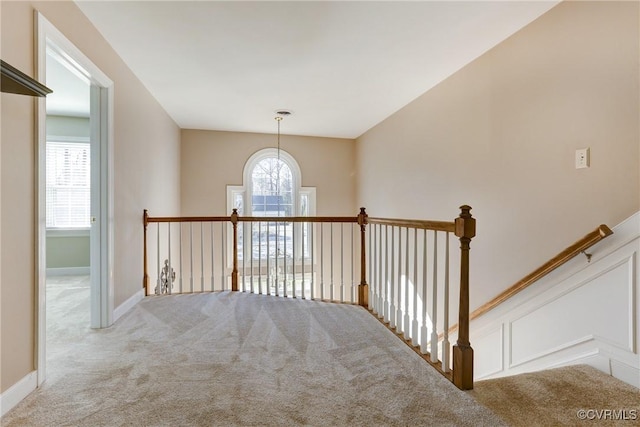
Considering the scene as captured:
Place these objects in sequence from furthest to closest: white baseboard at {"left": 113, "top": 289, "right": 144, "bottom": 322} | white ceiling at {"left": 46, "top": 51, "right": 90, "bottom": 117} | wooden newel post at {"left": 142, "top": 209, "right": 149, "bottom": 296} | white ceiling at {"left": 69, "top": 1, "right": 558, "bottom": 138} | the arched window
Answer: the arched window, wooden newel post at {"left": 142, "top": 209, "right": 149, "bottom": 296}, white ceiling at {"left": 46, "top": 51, "right": 90, "bottom": 117}, white baseboard at {"left": 113, "top": 289, "right": 144, "bottom": 322}, white ceiling at {"left": 69, "top": 1, "right": 558, "bottom": 138}

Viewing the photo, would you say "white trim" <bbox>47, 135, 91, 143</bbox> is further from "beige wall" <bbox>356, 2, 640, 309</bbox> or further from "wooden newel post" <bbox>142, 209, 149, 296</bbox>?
"beige wall" <bbox>356, 2, 640, 309</bbox>

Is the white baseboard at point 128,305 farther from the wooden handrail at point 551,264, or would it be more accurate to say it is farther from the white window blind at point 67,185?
the wooden handrail at point 551,264

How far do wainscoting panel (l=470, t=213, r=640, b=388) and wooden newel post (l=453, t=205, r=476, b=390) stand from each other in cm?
83

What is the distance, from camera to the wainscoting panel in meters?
1.69

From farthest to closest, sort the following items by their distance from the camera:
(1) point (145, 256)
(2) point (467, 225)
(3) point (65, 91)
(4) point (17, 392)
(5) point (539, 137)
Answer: (3) point (65, 91), (1) point (145, 256), (5) point (539, 137), (2) point (467, 225), (4) point (17, 392)

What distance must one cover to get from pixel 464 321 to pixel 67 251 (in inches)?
220

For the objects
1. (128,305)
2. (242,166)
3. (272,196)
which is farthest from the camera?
(272,196)

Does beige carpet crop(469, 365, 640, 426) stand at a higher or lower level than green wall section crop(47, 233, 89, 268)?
lower

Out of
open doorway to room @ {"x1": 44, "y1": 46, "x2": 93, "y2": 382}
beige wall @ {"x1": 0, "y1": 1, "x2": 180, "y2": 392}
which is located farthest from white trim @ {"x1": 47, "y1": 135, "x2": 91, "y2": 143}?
beige wall @ {"x1": 0, "y1": 1, "x2": 180, "y2": 392}

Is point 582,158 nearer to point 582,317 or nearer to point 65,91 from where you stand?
point 582,317

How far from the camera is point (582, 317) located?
1.91 m

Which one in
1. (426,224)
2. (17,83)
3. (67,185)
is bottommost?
(426,224)

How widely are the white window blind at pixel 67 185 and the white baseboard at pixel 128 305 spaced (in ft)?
8.08

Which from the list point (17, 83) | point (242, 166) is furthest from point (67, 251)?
point (17, 83)
